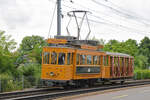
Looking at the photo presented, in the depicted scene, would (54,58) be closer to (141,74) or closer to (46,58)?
(46,58)

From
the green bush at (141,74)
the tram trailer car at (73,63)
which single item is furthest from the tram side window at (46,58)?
the green bush at (141,74)

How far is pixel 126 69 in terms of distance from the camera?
2728 cm

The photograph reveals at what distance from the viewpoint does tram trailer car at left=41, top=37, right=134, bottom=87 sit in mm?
18844

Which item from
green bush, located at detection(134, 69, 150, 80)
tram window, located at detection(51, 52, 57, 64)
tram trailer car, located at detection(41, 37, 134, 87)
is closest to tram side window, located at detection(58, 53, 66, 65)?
tram trailer car, located at detection(41, 37, 134, 87)

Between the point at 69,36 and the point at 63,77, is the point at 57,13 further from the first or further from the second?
the point at 63,77

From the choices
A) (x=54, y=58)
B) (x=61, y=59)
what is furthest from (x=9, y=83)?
(x=61, y=59)

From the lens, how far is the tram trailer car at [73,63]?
61.8 ft

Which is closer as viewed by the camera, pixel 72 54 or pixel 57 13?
pixel 72 54

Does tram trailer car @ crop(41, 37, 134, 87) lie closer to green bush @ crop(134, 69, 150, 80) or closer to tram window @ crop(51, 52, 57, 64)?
tram window @ crop(51, 52, 57, 64)

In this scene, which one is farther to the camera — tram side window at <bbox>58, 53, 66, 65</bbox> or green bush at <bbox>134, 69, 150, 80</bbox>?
green bush at <bbox>134, 69, 150, 80</bbox>

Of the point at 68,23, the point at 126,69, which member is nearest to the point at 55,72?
the point at 68,23

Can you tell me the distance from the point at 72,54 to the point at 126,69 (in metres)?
9.48

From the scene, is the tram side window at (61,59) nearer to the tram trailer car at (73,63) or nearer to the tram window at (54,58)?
the tram trailer car at (73,63)

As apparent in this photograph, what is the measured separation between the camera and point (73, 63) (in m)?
19.4
